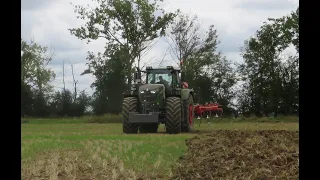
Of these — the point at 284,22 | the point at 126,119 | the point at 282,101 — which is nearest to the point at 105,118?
the point at 282,101

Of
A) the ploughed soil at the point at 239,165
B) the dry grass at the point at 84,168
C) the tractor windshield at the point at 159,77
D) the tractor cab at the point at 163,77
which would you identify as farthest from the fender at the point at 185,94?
the dry grass at the point at 84,168

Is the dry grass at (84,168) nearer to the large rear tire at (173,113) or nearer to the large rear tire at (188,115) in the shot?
the large rear tire at (173,113)

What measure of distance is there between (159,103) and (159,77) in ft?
3.86

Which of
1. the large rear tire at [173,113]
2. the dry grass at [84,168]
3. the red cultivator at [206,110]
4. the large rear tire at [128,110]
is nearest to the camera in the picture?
the dry grass at [84,168]

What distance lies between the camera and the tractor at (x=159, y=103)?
57.9ft

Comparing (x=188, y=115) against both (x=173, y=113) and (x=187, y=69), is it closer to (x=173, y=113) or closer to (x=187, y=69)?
(x=173, y=113)

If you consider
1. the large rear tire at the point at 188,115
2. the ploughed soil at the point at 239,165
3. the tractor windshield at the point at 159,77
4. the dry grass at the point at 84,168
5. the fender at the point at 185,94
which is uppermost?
the tractor windshield at the point at 159,77

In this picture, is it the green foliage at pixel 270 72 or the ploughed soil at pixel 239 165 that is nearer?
the ploughed soil at pixel 239 165

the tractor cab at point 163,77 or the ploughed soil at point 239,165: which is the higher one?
the tractor cab at point 163,77

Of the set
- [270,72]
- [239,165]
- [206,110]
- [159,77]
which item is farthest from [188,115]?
[270,72]

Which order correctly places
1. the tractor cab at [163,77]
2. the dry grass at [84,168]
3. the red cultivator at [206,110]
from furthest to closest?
the red cultivator at [206,110] → the tractor cab at [163,77] → the dry grass at [84,168]

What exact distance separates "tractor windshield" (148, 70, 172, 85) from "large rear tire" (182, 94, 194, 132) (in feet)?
3.64

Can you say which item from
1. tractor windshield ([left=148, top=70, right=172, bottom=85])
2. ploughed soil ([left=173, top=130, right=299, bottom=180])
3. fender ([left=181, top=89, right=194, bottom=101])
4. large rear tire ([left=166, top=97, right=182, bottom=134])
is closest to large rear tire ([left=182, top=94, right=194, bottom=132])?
fender ([left=181, top=89, right=194, bottom=101])
